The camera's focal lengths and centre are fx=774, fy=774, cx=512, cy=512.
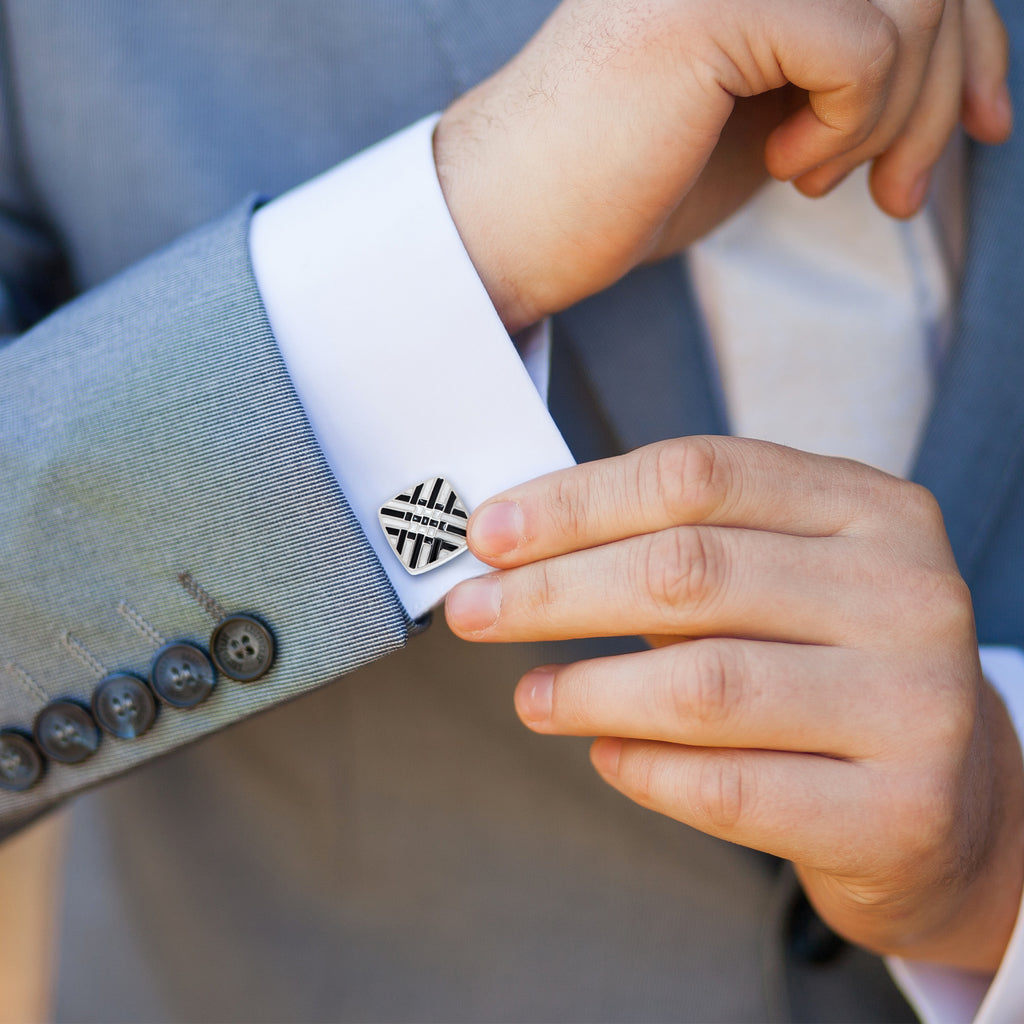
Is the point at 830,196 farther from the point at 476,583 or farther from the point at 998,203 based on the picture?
the point at 476,583

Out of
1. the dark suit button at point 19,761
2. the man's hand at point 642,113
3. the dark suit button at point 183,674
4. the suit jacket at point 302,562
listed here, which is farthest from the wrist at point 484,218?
the dark suit button at point 19,761

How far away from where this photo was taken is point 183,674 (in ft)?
1.82

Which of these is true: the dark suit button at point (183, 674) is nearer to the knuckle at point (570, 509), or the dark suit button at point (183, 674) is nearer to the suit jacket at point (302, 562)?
the suit jacket at point (302, 562)

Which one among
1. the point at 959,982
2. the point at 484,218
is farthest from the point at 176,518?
the point at 959,982

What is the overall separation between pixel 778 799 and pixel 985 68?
2.37 ft

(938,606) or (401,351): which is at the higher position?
(401,351)

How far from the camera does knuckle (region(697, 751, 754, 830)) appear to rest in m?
0.50

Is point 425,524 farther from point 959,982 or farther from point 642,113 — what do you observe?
point 959,982

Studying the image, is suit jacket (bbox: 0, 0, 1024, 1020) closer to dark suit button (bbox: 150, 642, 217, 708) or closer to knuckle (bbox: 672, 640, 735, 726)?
dark suit button (bbox: 150, 642, 217, 708)

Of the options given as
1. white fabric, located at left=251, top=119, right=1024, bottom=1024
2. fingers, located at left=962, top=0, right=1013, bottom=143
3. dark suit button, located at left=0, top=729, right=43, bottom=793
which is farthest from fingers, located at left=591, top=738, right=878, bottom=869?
fingers, located at left=962, top=0, right=1013, bottom=143

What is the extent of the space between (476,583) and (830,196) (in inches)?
24.8

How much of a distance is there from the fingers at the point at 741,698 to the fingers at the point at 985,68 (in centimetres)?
60

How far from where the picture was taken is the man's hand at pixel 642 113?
0.54 meters

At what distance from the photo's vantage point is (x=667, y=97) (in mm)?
538
